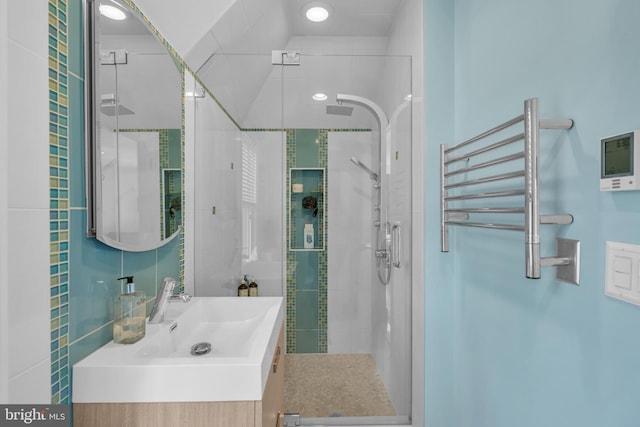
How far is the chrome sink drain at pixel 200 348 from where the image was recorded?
1.16 metres

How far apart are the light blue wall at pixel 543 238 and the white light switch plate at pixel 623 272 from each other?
0.03m

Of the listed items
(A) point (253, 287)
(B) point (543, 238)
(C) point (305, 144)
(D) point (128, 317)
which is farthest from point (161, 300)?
(B) point (543, 238)

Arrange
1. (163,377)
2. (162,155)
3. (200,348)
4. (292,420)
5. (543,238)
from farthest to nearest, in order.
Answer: (292,420) < (162,155) < (200,348) < (543,238) < (163,377)

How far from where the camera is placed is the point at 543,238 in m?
0.96

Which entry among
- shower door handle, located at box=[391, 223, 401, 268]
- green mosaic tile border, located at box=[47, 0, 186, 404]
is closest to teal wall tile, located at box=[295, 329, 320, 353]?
shower door handle, located at box=[391, 223, 401, 268]

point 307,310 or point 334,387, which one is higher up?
point 307,310

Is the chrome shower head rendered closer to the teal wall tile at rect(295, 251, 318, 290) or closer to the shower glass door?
the shower glass door

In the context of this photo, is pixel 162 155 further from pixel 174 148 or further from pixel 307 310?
pixel 307 310

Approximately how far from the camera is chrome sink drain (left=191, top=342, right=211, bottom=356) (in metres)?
1.16

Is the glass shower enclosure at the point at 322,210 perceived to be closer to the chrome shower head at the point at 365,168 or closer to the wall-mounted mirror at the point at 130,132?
the chrome shower head at the point at 365,168

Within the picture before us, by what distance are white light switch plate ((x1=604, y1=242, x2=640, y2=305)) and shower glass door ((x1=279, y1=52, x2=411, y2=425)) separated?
39.3 inches

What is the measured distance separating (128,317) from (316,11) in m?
2.06

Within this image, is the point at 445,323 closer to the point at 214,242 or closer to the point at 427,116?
the point at 427,116

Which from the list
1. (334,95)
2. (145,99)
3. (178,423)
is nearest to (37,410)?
(178,423)
